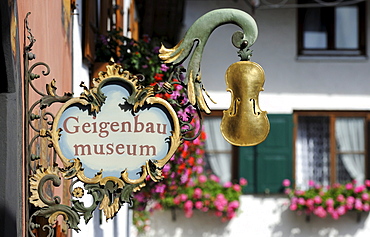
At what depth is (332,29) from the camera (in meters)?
12.9

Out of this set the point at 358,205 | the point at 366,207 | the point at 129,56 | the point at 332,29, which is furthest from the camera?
→ the point at 332,29

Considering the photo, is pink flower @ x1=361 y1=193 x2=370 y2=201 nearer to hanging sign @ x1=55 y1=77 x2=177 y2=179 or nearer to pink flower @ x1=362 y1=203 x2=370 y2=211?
pink flower @ x1=362 y1=203 x2=370 y2=211

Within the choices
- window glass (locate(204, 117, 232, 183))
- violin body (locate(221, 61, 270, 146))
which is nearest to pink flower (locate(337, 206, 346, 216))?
window glass (locate(204, 117, 232, 183))

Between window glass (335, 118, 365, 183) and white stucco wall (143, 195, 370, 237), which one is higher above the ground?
window glass (335, 118, 365, 183)

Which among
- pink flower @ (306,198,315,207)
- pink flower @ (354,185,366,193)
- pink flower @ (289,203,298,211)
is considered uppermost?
pink flower @ (354,185,366,193)

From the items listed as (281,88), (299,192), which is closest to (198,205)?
(299,192)

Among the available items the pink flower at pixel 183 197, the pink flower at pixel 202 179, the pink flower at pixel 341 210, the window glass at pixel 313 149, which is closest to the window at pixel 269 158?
the window glass at pixel 313 149

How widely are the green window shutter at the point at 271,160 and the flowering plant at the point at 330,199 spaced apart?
0.19 m

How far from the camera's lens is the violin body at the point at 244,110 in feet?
8.80

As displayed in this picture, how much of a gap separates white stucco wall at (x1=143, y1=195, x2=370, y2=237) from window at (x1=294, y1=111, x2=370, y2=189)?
534mm

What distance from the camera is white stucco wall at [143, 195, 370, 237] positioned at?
12.5 metres

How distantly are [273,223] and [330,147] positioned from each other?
140 centimetres

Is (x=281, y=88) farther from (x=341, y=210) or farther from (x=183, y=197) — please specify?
(x=183, y=197)

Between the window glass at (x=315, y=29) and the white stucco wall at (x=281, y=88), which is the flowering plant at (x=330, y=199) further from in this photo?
the window glass at (x=315, y=29)
